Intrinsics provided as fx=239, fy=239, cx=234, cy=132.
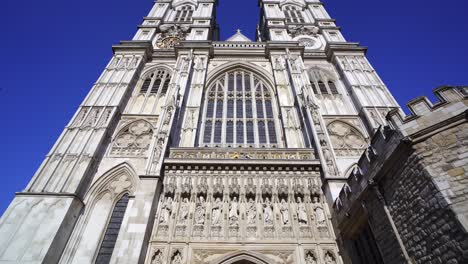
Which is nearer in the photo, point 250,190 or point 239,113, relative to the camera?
point 250,190

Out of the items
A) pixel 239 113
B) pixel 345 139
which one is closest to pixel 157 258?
pixel 239 113

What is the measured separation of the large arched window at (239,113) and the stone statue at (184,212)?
405 centimetres

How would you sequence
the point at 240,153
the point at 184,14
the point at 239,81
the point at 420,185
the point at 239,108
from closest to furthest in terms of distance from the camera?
the point at 420,185, the point at 240,153, the point at 239,108, the point at 239,81, the point at 184,14

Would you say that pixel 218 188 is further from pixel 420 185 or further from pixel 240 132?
pixel 420 185

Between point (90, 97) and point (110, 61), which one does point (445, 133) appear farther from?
point (110, 61)

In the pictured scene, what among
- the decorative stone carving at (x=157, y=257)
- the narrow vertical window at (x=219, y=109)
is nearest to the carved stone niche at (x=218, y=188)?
the decorative stone carving at (x=157, y=257)

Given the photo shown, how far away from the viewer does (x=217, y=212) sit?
28.0ft

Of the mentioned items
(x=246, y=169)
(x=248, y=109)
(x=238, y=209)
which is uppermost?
(x=248, y=109)

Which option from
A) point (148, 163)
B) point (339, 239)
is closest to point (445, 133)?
point (339, 239)

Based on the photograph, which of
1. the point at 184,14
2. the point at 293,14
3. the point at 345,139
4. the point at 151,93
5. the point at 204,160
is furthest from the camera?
the point at 293,14

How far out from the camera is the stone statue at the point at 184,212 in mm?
8262

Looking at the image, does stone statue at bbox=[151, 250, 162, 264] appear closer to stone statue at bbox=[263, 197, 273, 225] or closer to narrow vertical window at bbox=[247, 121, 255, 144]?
stone statue at bbox=[263, 197, 273, 225]

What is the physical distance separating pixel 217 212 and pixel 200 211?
1.99ft

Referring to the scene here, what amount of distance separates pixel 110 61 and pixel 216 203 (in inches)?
504
